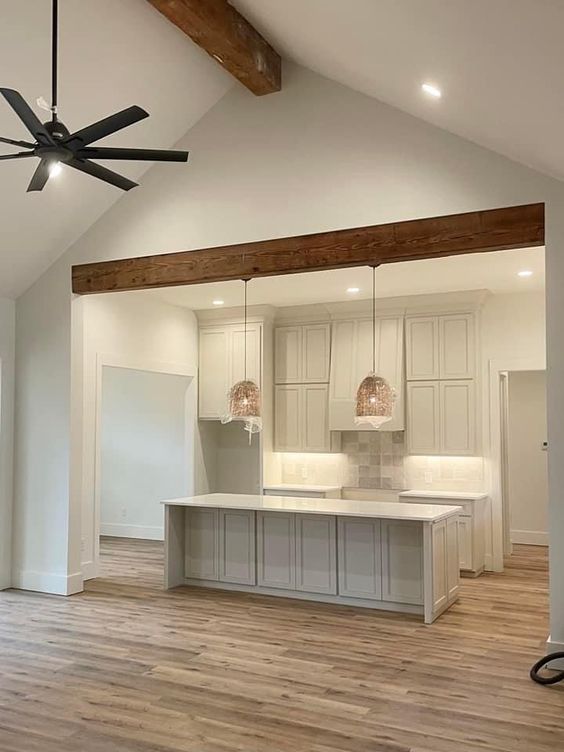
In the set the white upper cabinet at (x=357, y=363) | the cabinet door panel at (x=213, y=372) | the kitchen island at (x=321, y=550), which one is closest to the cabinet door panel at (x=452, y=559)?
the kitchen island at (x=321, y=550)

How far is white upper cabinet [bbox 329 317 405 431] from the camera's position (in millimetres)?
7957

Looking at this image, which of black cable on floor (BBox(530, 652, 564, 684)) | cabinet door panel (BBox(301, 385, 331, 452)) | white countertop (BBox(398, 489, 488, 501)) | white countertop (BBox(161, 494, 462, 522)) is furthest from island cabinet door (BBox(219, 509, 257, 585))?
black cable on floor (BBox(530, 652, 564, 684))

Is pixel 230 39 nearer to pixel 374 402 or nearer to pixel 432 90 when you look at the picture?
pixel 432 90

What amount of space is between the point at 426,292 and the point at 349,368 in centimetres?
130

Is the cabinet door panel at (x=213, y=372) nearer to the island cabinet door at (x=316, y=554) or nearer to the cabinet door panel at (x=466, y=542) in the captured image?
the island cabinet door at (x=316, y=554)

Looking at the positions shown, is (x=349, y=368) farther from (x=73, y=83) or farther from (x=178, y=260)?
(x=73, y=83)

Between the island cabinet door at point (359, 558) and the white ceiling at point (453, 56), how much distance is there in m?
3.09

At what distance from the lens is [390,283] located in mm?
7289

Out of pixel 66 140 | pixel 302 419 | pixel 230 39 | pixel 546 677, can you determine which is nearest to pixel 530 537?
pixel 302 419

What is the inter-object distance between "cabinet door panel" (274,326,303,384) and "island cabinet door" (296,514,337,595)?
286cm

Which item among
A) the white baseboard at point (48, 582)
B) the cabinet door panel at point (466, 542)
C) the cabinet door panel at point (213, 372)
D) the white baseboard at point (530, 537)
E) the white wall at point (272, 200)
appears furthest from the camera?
the white baseboard at point (530, 537)

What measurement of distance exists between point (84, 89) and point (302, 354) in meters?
4.37

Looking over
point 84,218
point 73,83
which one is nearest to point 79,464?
point 84,218

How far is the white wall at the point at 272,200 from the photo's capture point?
15.5 feet
